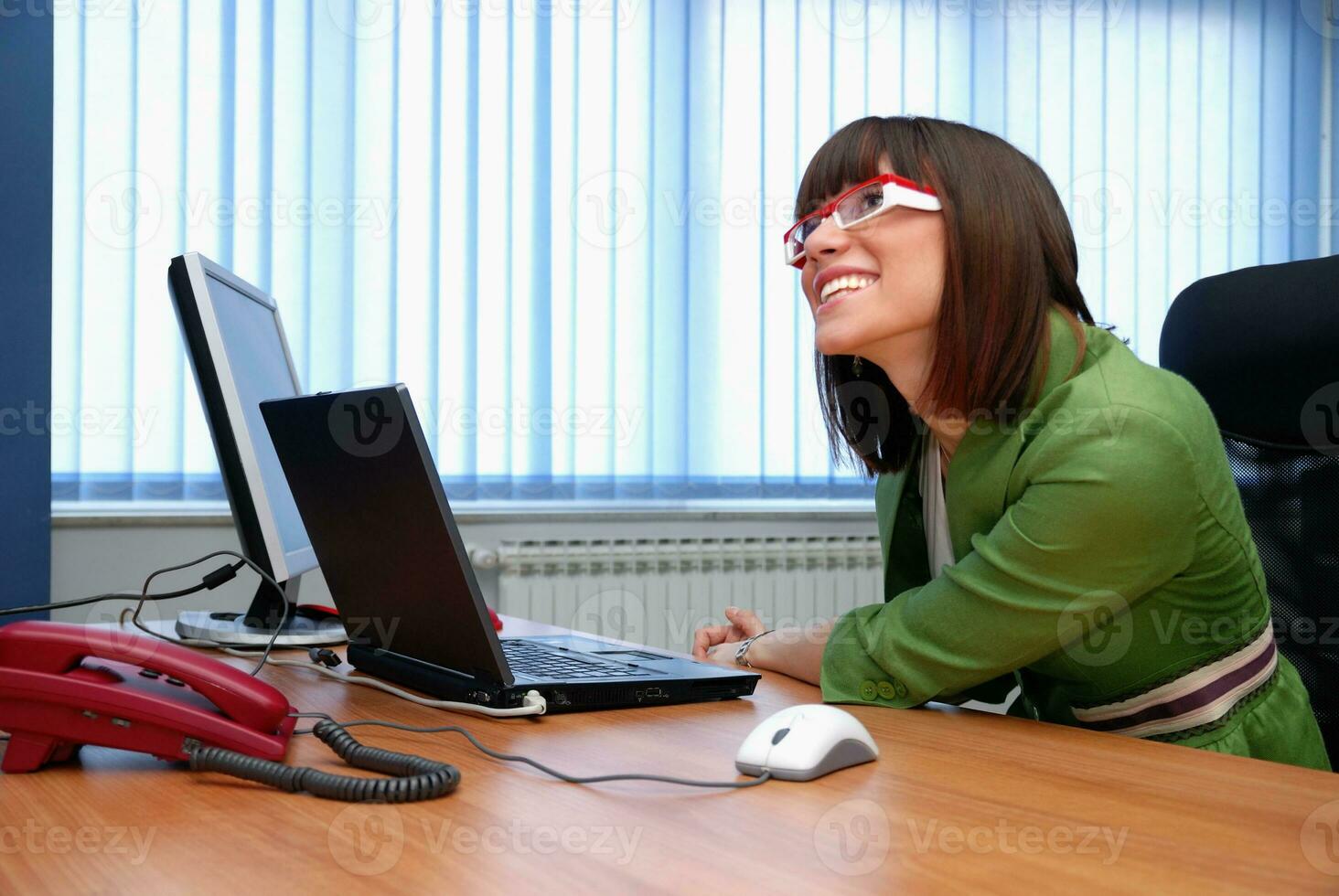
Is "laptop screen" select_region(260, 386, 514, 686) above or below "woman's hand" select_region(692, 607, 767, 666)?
above

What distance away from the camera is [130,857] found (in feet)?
1.82

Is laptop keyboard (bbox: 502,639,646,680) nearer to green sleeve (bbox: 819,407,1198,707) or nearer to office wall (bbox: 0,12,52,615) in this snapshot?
green sleeve (bbox: 819,407,1198,707)

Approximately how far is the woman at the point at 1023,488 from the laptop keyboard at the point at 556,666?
7.9 inches

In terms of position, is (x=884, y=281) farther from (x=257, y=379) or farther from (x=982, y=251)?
(x=257, y=379)

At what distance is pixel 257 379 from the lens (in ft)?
4.46

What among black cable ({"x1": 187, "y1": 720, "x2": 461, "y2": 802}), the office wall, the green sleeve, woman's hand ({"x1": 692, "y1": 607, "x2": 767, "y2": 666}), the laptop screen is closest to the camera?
black cable ({"x1": 187, "y1": 720, "x2": 461, "y2": 802})

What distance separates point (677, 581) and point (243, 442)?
162 cm

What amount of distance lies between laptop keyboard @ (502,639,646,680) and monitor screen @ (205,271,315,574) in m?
0.31

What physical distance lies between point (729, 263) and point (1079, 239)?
3.43ft

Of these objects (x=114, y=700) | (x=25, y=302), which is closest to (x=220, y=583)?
(x=114, y=700)

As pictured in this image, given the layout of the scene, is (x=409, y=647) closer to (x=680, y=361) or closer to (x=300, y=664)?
(x=300, y=664)

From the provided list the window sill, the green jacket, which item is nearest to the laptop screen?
the green jacket

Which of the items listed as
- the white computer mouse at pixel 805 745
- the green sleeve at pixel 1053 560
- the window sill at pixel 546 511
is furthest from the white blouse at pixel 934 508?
the window sill at pixel 546 511

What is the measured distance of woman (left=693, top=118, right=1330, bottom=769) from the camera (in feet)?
3.16
